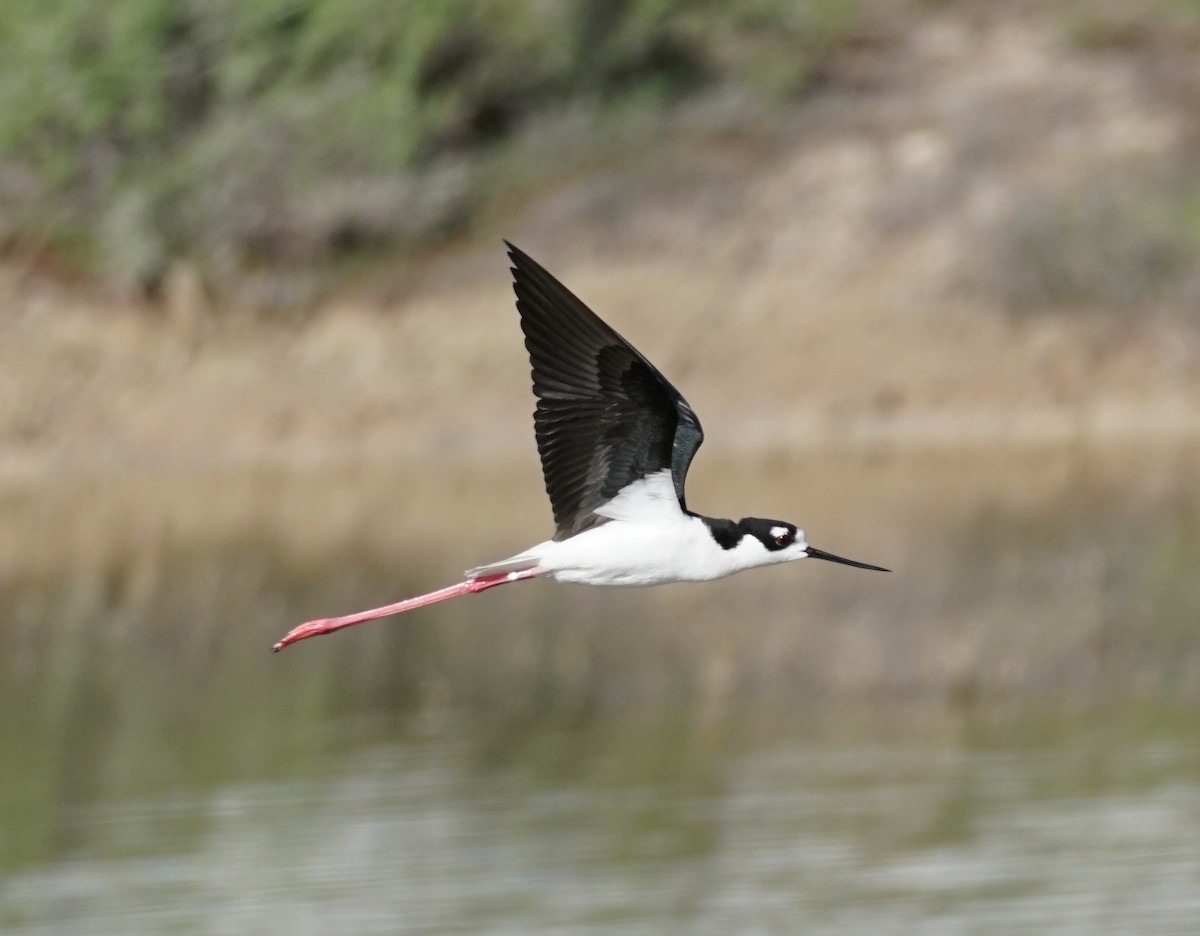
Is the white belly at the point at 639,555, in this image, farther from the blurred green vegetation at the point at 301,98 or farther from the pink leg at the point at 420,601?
the blurred green vegetation at the point at 301,98

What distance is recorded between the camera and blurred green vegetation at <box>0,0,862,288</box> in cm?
1650

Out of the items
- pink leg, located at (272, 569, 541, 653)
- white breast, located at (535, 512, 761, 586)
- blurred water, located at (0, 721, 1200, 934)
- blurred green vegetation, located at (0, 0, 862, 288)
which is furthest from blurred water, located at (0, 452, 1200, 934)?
blurred green vegetation, located at (0, 0, 862, 288)

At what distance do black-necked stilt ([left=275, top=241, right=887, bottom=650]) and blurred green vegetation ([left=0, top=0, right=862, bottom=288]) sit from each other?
34.7ft

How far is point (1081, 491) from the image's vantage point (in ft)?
40.4

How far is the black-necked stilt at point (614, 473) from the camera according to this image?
5.75m

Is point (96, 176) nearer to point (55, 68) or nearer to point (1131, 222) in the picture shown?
point (55, 68)

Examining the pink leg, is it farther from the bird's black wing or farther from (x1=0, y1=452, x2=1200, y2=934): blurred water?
(x1=0, y1=452, x2=1200, y2=934): blurred water

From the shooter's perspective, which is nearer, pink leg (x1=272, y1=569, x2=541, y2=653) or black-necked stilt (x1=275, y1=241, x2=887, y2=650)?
black-necked stilt (x1=275, y1=241, x2=887, y2=650)

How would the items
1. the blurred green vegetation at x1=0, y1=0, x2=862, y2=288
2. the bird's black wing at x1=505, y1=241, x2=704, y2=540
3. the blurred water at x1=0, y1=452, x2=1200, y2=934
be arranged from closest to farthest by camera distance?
the bird's black wing at x1=505, y1=241, x2=704, y2=540 < the blurred water at x1=0, y1=452, x2=1200, y2=934 < the blurred green vegetation at x1=0, y1=0, x2=862, y2=288

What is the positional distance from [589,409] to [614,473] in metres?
0.22

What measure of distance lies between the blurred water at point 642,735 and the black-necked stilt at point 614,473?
53.0 inches

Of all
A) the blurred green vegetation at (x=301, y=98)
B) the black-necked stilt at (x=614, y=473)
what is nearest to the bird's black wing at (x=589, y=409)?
the black-necked stilt at (x=614, y=473)

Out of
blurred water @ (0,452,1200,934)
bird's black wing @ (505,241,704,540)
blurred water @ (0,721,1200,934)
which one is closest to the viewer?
bird's black wing @ (505,241,704,540)

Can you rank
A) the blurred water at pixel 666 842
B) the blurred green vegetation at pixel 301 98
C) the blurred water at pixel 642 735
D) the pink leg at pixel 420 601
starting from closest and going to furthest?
the pink leg at pixel 420 601 < the blurred water at pixel 666 842 < the blurred water at pixel 642 735 < the blurred green vegetation at pixel 301 98
